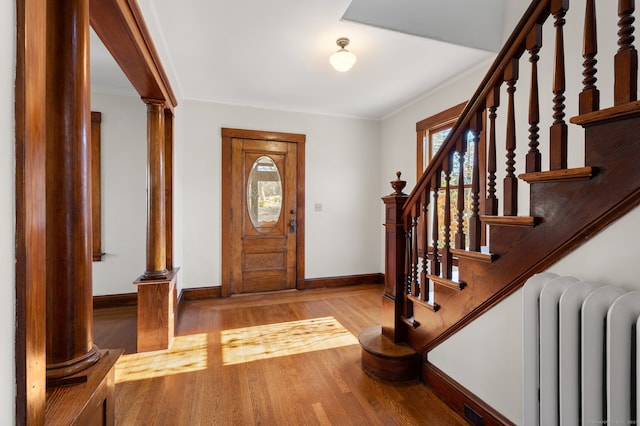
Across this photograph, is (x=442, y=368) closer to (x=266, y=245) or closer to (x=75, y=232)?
(x=75, y=232)

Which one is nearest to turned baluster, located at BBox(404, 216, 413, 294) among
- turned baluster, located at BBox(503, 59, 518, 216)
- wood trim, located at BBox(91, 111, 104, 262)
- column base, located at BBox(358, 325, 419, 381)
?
column base, located at BBox(358, 325, 419, 381)

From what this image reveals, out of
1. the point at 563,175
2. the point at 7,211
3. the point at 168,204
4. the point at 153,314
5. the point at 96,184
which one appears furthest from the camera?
the point at 96,184

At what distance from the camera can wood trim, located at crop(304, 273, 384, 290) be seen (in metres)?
4.43

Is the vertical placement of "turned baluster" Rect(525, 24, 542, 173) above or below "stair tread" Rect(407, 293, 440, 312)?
above

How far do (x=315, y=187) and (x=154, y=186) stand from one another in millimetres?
2287

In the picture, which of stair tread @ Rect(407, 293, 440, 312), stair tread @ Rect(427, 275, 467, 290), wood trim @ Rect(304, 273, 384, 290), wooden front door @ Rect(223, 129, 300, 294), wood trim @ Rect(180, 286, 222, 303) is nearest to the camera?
stair tread @ Rect(427, 275, 467, 290)

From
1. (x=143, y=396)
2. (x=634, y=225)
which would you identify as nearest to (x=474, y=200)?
(x=634, y=225)

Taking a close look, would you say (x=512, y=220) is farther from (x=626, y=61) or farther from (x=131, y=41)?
(x=131, y=41)

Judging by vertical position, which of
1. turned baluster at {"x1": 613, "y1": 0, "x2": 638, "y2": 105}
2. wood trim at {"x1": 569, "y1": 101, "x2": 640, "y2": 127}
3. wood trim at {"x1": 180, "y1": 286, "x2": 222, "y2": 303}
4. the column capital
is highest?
the column capital

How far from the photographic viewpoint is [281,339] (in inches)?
108

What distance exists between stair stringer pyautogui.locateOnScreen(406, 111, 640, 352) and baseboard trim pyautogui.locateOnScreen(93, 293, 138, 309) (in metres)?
3.49

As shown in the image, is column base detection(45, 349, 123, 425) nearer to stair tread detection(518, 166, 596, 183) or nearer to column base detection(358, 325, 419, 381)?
column base detection(358, 325, 419, 381)

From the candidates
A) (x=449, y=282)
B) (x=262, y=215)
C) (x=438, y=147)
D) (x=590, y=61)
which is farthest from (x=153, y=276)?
(x=438, y=147)

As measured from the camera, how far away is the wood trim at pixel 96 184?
11.3 feet
